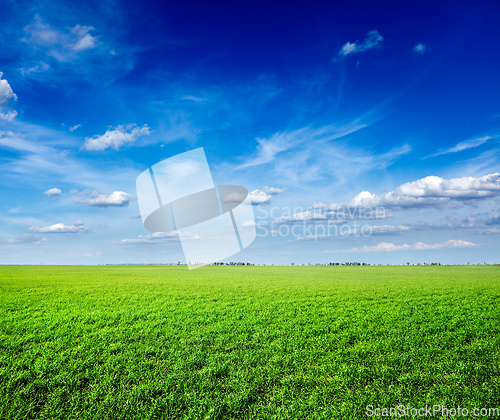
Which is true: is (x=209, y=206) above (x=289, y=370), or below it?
above

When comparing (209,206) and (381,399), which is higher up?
(209,206)

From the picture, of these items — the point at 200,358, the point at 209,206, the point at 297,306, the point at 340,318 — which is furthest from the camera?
the point at 209,206

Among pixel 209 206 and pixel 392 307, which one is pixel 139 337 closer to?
pixel 392 307

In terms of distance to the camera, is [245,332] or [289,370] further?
[245,332]

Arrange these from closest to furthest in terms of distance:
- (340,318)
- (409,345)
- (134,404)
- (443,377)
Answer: (134,404) → (443,377) → (409,345) → (340,318)

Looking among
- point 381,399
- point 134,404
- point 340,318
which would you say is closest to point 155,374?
point 134,404

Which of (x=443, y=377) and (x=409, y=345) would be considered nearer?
(x=443, y=377)

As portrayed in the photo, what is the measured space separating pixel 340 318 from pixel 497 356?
4.45 metres

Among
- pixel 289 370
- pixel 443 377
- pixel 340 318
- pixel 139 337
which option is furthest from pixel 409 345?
pixel 139 337

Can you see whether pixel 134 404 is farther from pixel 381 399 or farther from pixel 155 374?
pixel 381 399

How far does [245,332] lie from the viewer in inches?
341

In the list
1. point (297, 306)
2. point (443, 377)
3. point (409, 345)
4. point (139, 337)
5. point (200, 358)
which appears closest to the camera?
point (443, 377)

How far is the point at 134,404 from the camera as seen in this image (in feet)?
17.1

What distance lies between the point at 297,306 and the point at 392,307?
14.4ft
